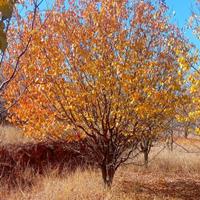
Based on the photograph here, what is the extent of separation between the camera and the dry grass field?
8.77 m

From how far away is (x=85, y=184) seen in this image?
9742 millimetres

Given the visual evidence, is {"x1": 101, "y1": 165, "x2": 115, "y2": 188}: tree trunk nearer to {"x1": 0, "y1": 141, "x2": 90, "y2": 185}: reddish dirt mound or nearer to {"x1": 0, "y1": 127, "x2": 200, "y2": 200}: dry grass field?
{"x1": 0, "y1": 127, "x2": 200, "y2": 200}: dry grass field

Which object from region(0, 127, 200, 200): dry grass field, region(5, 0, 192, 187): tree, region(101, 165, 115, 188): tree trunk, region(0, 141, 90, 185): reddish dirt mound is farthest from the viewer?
region(0, 141, 90, 185): reddish dirt mound

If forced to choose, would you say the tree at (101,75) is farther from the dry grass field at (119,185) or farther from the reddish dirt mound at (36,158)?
the reddish dirt mound at (36,158)

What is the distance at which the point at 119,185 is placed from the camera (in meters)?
10.2

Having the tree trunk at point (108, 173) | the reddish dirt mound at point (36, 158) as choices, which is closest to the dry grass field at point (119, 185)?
the tree trunk at point (108, 173)

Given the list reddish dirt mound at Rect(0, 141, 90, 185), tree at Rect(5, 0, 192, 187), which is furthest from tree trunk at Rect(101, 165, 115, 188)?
reddish dirt mound at Rect(0, 141, 90, 185)

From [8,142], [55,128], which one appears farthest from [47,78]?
[8,142]

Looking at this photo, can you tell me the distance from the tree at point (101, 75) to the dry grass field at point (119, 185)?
817mm

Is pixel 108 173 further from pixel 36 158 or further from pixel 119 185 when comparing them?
pixel 36 158

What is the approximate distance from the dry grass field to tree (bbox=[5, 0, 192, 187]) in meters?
0.82

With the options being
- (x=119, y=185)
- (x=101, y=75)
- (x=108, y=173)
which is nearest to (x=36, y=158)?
(x=119, y=185)

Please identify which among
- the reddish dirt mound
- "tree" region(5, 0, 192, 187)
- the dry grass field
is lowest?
the dry grass field

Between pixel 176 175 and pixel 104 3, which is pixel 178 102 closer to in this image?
pixel 104 3
